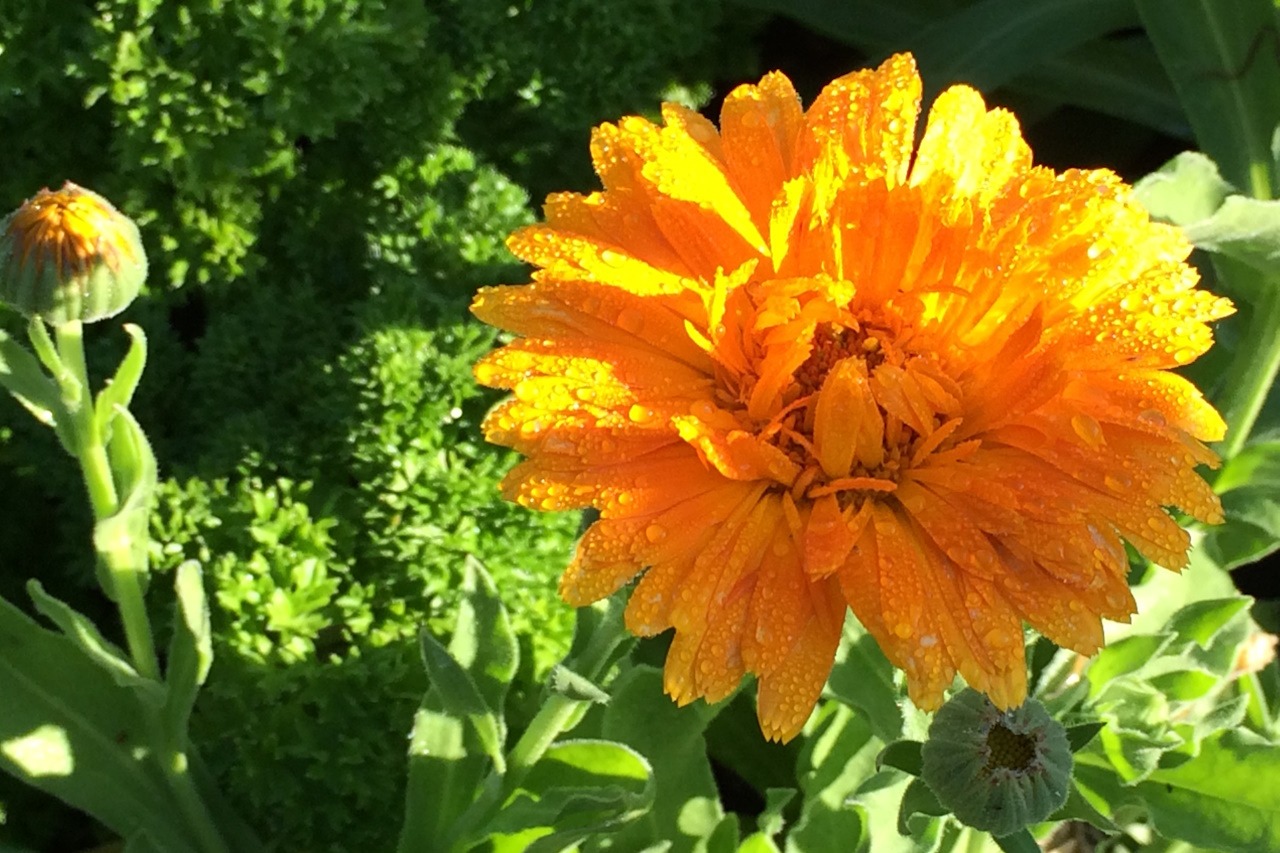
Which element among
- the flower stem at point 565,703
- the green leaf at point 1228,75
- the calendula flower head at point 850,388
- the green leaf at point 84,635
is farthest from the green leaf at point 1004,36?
the green leaf at point 84,635

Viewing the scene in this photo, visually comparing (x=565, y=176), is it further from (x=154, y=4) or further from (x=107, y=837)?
(x=107, y=837)

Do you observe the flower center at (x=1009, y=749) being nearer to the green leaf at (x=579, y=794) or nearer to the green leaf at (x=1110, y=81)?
the green leaf at (x=579, y=794)

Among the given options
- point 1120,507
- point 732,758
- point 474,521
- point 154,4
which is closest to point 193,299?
point 154,4

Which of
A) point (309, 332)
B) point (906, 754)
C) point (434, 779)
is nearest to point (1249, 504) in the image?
Result: point (906, 754)

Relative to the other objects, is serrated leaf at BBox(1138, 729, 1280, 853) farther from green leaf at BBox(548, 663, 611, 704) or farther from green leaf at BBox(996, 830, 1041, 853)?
green leaf at BBox(548, 663, 611, 704)

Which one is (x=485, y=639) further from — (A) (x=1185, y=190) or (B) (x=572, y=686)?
(A) (x=1185, y=190)

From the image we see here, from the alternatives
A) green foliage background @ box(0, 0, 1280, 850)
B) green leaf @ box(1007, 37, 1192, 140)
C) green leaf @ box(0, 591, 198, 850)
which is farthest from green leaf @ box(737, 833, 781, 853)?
green leaf @ box(1007, 37, 1192, 140)
